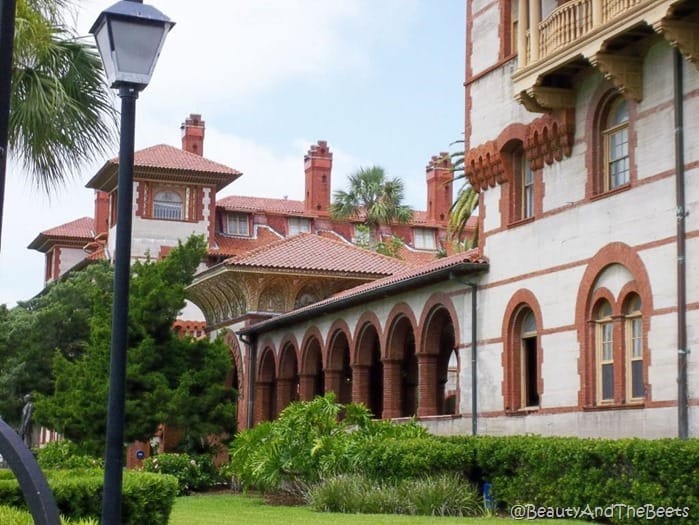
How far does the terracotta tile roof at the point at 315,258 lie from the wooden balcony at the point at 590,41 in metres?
17.0

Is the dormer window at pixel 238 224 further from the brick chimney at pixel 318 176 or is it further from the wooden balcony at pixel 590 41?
the wooden balcony at pixel 590 41

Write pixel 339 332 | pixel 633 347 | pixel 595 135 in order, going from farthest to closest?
pixel 339 332, pixel 595 135, pixel 633 347

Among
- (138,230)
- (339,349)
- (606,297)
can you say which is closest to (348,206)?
(138,230)

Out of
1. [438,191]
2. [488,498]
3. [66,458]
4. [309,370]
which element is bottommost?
[488,498]

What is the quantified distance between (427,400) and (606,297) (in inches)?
321

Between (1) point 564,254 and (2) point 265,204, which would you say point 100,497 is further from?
(2) point 265,204

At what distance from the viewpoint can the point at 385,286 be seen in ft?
97.2

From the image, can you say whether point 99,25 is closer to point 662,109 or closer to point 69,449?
point 662,109

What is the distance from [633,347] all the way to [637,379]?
539 millimetres

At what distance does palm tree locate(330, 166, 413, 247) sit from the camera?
222 feet

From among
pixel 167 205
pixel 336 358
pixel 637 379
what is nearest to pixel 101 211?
pixel 167 205

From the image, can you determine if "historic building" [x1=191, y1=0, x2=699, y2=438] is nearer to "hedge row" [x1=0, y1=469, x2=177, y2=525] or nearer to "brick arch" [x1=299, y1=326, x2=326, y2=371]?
"brick arch" [x1=299, y1=326, x2=326, y2=371]

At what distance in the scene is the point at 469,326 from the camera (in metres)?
26.0

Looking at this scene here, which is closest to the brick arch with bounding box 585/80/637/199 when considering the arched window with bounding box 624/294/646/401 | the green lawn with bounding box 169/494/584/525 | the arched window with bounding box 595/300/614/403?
the arched window with bounding box 595/300/614/403
